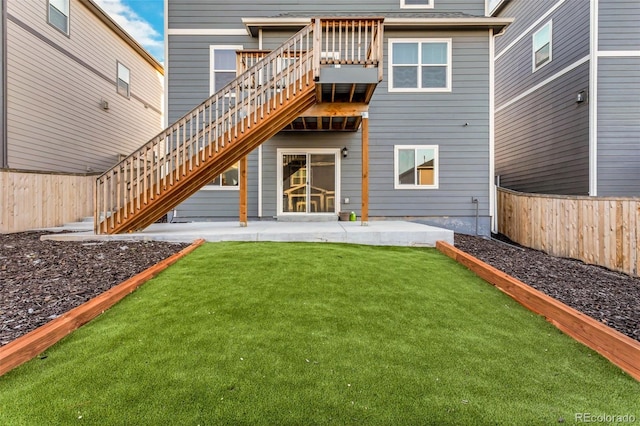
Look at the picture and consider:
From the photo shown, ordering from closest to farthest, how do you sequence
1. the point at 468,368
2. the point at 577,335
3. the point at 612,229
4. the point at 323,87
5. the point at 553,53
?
the point at 468,368 < the point at 577,335 < the point at 612,229 < the point at 323,87 < the point at 553,53

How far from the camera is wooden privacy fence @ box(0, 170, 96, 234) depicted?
6.87 meters

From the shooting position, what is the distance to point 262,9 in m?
8.92

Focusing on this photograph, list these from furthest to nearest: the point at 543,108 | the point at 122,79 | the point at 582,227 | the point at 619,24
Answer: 1. the point at 122,79
2. the point at 543,108
3. the point at 619,24
4. the point at 582,227

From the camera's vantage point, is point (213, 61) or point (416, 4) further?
point (416, 4)

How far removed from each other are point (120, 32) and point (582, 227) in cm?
1618

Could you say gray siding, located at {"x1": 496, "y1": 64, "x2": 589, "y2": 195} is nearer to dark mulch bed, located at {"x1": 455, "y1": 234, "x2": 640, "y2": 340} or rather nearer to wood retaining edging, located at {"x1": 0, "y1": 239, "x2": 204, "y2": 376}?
dark mulch bed, located at {"x1": 455, "y1": 234, "x2": 640, "y2": 340}

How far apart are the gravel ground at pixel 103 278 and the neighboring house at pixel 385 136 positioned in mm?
3072

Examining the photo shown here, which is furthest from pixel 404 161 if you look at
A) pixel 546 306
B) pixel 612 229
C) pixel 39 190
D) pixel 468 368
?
pixel 39 190

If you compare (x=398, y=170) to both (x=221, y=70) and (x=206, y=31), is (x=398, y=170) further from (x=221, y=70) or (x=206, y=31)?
(x=206, y=31)

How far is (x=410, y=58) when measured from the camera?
8711mm

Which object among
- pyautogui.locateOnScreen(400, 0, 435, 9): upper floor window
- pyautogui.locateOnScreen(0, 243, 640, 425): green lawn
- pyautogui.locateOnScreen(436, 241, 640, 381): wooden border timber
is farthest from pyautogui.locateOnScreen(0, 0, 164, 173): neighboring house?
pyautogui.locateOnScreen(436, 241, 640, 381): wooden border timber

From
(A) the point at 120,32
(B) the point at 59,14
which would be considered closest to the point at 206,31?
(B) the point at 59,14

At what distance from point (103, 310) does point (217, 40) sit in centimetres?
828

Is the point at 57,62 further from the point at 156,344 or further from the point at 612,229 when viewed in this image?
the point at 612,229
